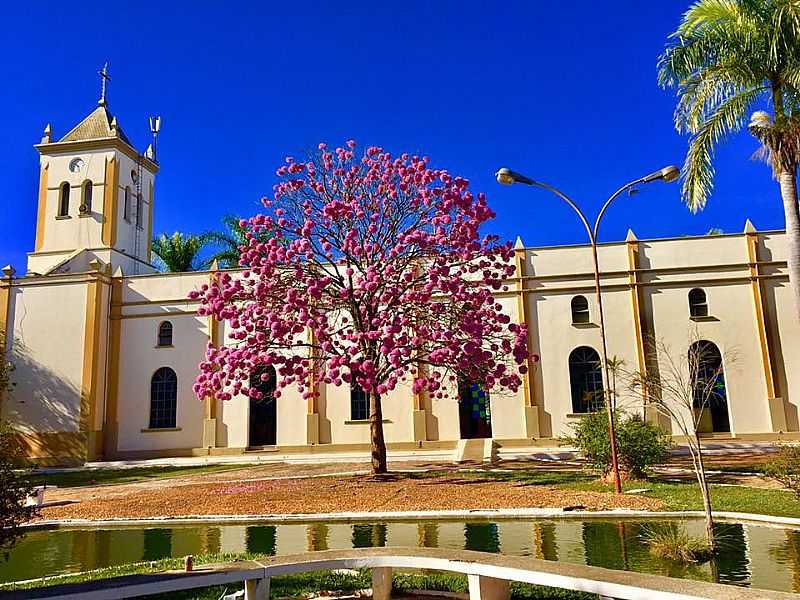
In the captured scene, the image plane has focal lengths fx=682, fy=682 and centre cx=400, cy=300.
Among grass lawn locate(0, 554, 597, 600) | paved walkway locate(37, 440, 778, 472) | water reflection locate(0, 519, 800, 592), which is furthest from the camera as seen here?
paved walkway locate(37, 440, 778, 472)

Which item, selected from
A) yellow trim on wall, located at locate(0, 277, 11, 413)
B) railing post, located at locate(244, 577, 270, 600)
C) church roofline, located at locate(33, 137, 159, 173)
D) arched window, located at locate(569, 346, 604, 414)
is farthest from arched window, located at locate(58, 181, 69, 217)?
railing post, located at locate(244, 577, 270, 600)

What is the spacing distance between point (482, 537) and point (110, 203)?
25236mm

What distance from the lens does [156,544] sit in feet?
34.6

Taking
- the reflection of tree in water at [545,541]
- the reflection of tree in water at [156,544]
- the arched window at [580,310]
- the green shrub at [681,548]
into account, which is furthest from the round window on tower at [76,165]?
the green shrub at [681,548]

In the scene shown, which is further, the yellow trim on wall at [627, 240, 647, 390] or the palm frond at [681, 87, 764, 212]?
the yellow trim on wall at [627, 240, 647, 390]

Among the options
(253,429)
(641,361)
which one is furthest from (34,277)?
(641,361)

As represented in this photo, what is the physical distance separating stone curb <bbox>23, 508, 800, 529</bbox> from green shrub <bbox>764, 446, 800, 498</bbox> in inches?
72.2

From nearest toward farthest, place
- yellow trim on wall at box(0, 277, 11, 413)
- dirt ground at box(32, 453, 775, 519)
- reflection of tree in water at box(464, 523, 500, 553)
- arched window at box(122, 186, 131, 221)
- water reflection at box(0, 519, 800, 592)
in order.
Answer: water reflection at box(0, 519, 800, 592) < reflection of tree in water at box(464, 523, 500, 553) < dirt ground at box(32, 453, 775, 519) < yellow trim on wall at box(0, 277, 11, 413) < arched window at box(122, 186, 131, 221)

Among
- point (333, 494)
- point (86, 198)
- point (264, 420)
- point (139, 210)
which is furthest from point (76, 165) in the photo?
point (333, 494)

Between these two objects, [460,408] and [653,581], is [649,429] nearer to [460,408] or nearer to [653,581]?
[460,408]

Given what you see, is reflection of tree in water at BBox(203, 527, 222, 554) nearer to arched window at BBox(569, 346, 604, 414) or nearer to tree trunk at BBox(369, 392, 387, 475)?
tree trunk at BBox(369, 392, 387, 475)

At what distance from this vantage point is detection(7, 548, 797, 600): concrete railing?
477 centimetres

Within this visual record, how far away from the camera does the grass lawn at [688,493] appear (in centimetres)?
1123

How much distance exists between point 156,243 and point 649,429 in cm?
2734
